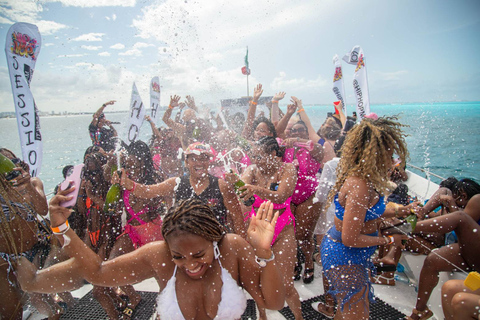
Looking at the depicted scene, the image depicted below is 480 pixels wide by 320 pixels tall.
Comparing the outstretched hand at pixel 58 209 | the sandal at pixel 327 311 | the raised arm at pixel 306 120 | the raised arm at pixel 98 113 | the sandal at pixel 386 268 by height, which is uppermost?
the raised arm at pixel 98 113

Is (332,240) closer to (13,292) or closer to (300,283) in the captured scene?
(300,283)

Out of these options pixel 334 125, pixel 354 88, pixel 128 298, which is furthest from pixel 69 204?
pixel 354 88

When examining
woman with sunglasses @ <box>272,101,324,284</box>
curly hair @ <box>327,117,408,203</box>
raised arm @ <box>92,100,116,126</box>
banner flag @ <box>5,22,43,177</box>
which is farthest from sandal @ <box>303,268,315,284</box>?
raised arm @ <box>92,100,116,126</box>

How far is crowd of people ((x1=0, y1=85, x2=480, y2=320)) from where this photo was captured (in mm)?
1718

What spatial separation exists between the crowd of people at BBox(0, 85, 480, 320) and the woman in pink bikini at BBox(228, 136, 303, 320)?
0.04 ft

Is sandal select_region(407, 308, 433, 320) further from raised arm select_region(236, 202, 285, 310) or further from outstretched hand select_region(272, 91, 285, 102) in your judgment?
outstretched hand select_region(272, 91, 285, 102)

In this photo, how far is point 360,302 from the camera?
2.08 m

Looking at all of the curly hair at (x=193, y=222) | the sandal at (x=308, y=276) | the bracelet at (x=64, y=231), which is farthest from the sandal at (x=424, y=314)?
the bracelet at (x=64, y=231)

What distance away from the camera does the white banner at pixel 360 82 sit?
5863 millimetres

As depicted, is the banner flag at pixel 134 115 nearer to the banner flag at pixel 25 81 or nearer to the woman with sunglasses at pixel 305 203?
the banner flag at pixel 25 81

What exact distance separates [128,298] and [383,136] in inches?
136

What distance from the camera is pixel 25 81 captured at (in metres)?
4.06

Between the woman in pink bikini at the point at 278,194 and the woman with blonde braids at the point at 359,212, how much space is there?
43cm

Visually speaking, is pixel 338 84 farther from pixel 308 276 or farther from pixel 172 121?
pixel 308 276
